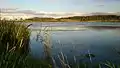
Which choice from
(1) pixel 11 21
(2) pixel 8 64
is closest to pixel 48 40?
(1) pixel 11 21

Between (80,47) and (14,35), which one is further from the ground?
(14,35)

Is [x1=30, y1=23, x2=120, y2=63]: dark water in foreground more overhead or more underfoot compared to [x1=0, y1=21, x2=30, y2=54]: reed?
more underfoot

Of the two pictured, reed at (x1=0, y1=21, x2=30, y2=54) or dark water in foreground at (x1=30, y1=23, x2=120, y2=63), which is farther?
dark water in foreground at (x1=30, y1=23, x2=120, y2=63)

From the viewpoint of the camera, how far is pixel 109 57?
770 centimetres

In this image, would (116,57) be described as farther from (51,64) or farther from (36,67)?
(36,67)

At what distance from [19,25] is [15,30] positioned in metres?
0.38

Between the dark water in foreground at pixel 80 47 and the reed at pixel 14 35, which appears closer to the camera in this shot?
the reed at pixel 14 35

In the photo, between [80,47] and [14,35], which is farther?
[80,47]

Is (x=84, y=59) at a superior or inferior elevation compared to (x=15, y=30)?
inferior

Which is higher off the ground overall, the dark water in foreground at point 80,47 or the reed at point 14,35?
the reed at point 14,35

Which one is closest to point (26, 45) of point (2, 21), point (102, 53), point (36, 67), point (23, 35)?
point (23, 35)

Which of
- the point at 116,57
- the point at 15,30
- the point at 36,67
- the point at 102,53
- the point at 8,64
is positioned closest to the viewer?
the point at 8,64

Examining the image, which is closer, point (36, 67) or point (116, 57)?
point (36, 67)

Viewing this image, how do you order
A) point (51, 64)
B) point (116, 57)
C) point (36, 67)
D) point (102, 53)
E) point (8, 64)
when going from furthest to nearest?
point (102, 53), point (116, 57), point (51, 64), point (36, 67), point (8, 64)
